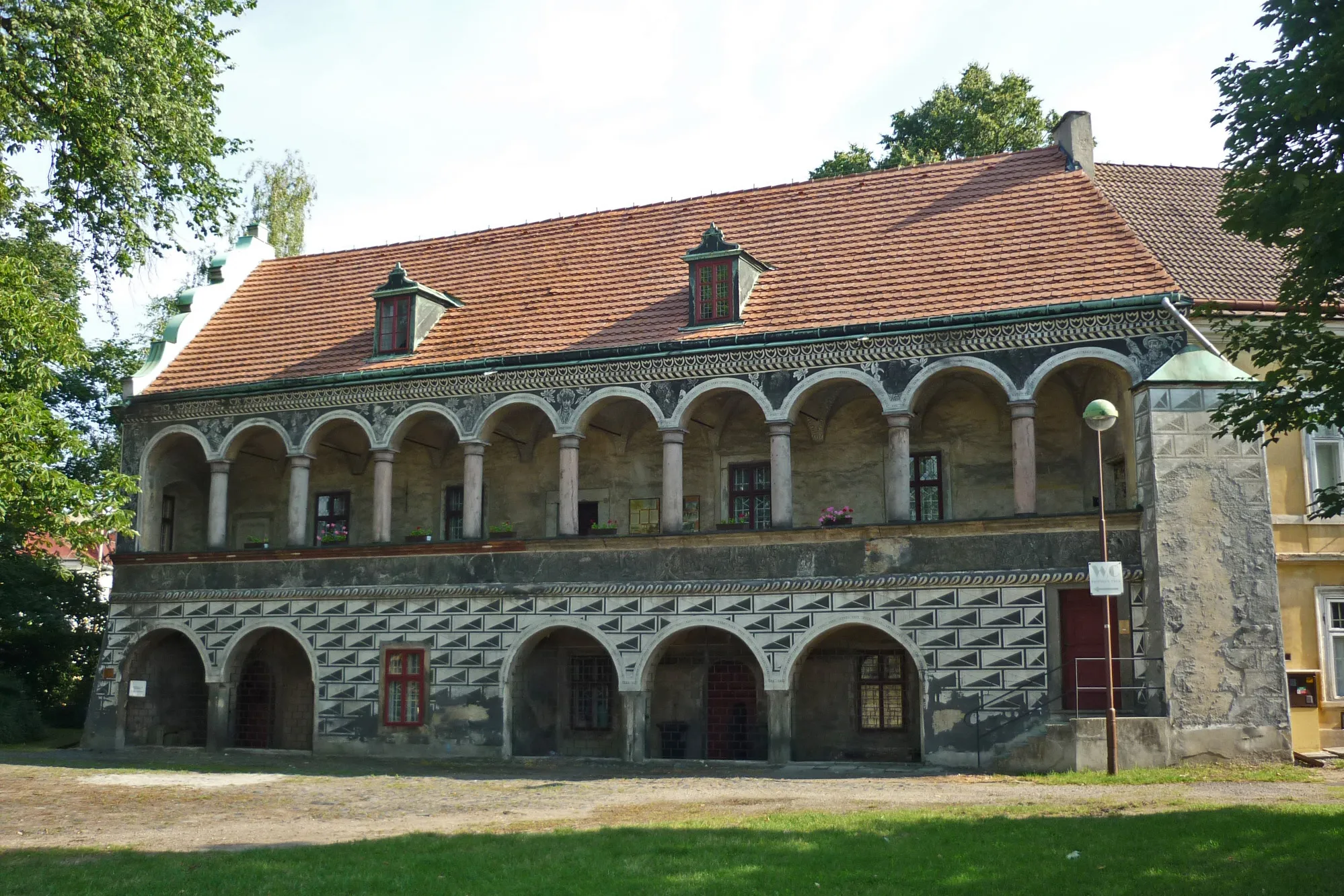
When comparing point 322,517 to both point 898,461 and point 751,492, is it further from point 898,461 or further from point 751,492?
point 898,461

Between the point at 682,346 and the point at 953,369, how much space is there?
4726 millimetres

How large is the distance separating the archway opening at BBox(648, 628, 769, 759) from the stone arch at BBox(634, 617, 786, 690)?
1.53 metres

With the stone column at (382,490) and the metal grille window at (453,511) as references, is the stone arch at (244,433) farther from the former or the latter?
the metal grille window at (453,511)

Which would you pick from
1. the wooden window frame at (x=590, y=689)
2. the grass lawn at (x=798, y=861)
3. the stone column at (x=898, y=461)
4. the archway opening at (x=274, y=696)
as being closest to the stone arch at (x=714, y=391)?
the stone column at (x=898, y=461)

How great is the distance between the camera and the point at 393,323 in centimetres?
2595

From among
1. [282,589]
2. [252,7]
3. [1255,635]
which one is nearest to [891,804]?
[1255,635]

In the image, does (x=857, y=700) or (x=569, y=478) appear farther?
(x=569, y=478)

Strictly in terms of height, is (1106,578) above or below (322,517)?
below

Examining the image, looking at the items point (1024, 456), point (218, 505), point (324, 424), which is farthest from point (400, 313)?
point (1024, 456)

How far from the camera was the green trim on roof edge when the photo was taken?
20172 mm

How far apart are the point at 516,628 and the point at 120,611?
29.8 feet

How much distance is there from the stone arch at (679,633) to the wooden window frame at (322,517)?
8344 millimetres

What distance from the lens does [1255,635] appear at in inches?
731

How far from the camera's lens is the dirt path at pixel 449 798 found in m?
14.0
